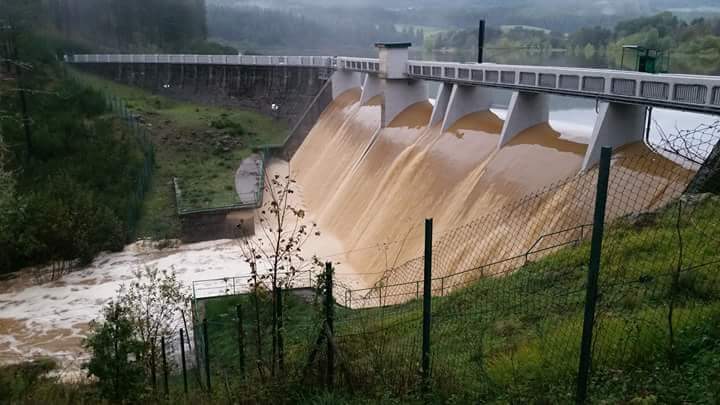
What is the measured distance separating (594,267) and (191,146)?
35.5 meters

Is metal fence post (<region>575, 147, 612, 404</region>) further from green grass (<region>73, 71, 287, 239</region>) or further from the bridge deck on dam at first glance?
green grass (<region>73, 71, 287, 239</region>)

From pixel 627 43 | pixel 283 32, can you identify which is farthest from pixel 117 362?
pixel 283 32

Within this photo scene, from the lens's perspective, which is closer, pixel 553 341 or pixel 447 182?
pixel 553 341

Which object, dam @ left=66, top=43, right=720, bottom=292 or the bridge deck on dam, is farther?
dam @ left=66, top=43, right=720, bottom=292

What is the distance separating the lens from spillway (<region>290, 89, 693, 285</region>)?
1417 centimetres

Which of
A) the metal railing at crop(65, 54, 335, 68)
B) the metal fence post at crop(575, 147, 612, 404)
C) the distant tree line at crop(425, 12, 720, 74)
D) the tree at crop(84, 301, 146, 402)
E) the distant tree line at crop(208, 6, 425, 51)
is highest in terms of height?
the distant tree line at crop(208, 6, 425, 51)

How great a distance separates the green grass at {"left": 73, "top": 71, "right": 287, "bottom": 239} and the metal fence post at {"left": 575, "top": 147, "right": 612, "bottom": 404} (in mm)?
22290

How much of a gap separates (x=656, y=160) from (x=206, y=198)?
2017cm

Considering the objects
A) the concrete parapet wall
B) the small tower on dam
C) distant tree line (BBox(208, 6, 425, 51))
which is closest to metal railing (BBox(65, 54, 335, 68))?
the concrete parapet wall

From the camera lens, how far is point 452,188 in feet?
62.4

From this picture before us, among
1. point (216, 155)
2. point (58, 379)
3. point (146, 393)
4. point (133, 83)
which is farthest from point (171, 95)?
point (146, 393)

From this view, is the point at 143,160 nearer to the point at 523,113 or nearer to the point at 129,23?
the point at 523,113

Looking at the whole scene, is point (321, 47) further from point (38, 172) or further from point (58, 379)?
point (58, 379)

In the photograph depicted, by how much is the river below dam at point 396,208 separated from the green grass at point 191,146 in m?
3.51
